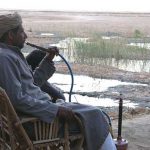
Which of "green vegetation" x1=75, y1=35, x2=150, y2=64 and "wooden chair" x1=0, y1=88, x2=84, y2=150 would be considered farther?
"green vegetation" x1=75, y1=35, x2=150, y2=64

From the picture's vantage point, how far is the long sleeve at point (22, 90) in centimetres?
298

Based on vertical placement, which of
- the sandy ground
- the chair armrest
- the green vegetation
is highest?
the chair armrest

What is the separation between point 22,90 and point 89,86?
23.6ft

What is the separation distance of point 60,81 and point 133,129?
555 centimetres

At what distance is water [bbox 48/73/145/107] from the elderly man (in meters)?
5.04

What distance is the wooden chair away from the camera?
2.94 m

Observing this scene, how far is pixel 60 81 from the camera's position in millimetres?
10695

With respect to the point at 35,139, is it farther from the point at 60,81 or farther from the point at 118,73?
the point at 118,73

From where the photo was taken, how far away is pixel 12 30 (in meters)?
3.19

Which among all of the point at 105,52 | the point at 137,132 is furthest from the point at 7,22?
the point at 105,52

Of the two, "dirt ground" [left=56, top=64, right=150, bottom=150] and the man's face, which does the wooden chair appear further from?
"dirt ground" [left=56, top=64, right=150, bottom=150]

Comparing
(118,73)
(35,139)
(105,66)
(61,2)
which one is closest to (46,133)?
(35,139)

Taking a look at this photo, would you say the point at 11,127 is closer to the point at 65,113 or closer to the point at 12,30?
the point at 65,113

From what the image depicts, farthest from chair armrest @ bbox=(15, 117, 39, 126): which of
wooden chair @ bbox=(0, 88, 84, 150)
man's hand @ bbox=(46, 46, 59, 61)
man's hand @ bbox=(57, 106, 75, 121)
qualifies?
man's hand @ bbox=(46, 46, 59, 61)
